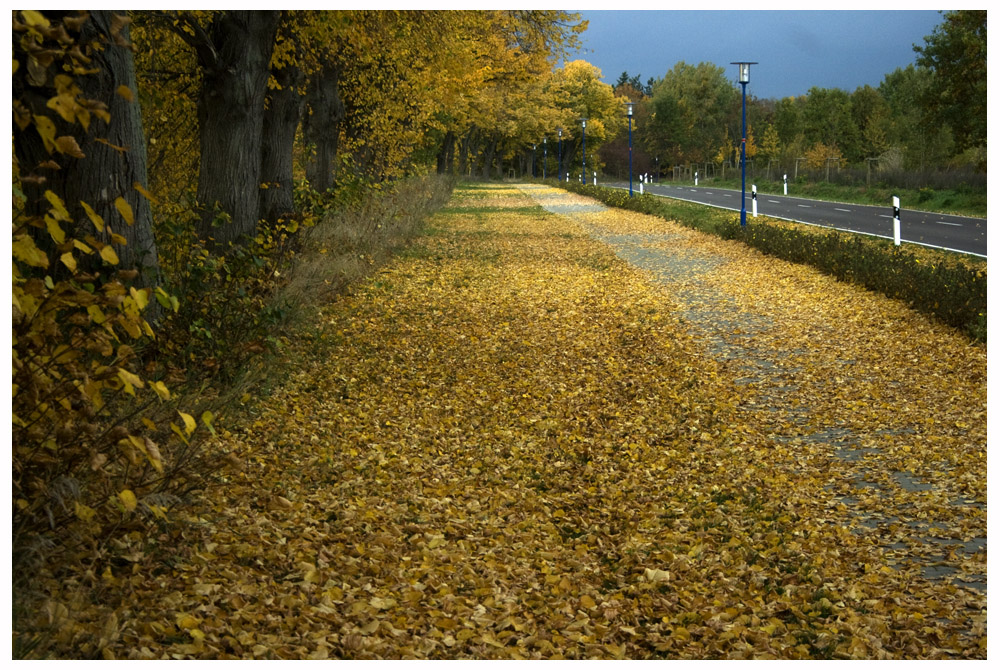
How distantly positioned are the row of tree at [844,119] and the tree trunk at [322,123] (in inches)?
1017

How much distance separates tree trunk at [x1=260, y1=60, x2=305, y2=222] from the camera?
1328cm

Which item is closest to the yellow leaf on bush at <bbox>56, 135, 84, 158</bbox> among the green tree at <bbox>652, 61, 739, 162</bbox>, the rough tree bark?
the rough tree bark

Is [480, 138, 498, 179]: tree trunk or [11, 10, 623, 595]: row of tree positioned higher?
[480, 138, 498, 179]: tree trunk

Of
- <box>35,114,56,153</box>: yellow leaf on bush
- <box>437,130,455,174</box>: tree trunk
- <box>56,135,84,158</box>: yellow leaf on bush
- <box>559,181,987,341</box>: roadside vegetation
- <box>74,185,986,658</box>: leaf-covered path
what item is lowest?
<box>74,185,986,658</box>: leaf-covered path

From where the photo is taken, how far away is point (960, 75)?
37812 mm

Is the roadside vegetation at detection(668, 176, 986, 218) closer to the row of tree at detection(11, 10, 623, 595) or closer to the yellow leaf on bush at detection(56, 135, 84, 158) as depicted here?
the row of tree at detection(11, 10, 623, 595)

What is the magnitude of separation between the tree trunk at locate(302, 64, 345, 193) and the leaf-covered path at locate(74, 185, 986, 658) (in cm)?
735

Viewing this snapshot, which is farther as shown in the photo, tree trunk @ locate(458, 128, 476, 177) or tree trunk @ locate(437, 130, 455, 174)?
tree trunk @ locate(458, 128, 476, 177)

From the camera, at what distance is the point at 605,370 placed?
9531 millimetres

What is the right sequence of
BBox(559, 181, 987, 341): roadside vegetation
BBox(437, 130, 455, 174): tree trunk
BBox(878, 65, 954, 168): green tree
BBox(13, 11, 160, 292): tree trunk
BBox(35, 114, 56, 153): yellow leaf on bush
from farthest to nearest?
BBox(437, 130, 455, 174): tree trunk < BBox(878, 65, 954, 168): green tree < BBox(559, 181, 987, 341): roadside vegetation < BBox(13, 11, 160, 292): tree trunk < BBox(35, 114, 56, 153): yellow leaf on bush

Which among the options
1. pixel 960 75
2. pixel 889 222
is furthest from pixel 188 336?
pixel 960 75

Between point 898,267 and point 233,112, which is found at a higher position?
point 233,112

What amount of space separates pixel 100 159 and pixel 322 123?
496 inches

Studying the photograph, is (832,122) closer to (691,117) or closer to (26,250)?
(691,117)
